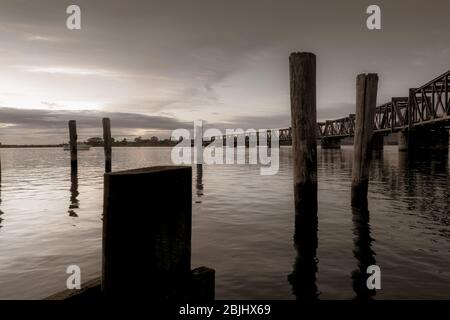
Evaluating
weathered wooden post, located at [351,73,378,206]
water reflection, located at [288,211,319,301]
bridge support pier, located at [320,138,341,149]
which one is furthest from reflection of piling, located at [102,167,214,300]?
bridge support pier, located at [320,138,341,149]

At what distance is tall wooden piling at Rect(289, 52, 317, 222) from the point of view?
273 inches

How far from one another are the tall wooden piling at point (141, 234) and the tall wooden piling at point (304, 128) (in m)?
4.82

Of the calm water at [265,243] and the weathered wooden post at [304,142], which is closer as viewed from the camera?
the calm water at [265,243]

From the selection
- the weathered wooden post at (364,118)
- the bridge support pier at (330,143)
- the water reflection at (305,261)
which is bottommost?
the water reflection at (305,261)

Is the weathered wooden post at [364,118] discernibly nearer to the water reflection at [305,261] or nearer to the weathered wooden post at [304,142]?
the weathered wooden post at [304,142]

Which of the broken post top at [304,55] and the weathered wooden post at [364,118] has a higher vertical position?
the broken post top at [304,55]

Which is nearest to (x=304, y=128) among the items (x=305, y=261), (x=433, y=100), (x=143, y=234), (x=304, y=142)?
(x=304, y=142)

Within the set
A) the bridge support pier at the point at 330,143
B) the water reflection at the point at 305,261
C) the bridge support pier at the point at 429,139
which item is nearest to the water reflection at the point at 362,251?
the water reflection at the point at 305,261

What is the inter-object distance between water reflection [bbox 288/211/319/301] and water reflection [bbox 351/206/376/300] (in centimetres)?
57

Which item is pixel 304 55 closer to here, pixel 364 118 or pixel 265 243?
pixel 364 118

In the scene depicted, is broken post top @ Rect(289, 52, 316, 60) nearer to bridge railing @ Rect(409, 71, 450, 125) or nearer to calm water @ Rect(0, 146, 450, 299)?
calm water @ Rect(0, 146, 450, 299)

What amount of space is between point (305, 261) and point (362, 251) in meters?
1.18

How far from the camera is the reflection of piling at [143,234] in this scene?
249 centimetres
